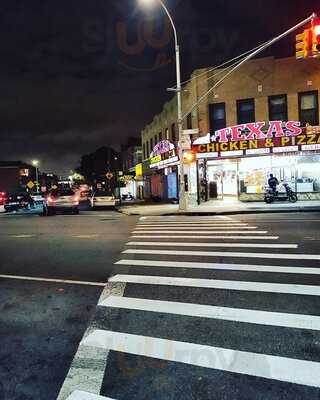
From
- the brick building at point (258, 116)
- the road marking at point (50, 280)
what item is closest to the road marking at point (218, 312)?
the road marking at point (50, 280)

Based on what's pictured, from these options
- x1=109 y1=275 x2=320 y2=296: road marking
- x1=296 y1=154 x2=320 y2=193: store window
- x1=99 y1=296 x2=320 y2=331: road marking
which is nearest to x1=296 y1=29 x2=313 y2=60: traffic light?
x1=109 y1=275 x2=320 y2=296: road marking

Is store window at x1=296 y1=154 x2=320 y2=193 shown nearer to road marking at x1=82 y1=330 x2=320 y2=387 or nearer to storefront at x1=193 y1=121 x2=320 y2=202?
storefront at x1=193 y1=121 x2=320 y2=202

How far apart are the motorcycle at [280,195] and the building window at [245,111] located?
5792 mm

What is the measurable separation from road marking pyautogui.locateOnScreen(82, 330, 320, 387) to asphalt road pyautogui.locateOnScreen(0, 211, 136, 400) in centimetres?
52

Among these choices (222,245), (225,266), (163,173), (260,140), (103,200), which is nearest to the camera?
(225,266)

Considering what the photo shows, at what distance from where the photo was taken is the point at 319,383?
3951mm

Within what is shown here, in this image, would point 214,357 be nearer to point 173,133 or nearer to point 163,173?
point 173,133

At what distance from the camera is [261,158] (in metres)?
30.3

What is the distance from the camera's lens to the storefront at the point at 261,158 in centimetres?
2730

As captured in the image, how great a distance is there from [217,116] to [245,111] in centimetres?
206

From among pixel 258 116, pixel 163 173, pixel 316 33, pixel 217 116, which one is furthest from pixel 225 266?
pixel 163 173

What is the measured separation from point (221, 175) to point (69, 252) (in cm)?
2328

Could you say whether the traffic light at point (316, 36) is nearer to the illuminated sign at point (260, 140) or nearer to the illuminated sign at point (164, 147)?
the illuminated sign at point (260, 140)

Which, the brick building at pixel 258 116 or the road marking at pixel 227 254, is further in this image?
the brick building at pixel 258 116
